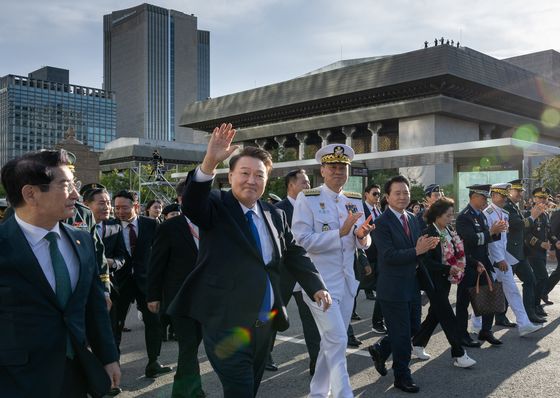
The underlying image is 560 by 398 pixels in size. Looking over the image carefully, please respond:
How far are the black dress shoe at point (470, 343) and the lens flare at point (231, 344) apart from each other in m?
4.54

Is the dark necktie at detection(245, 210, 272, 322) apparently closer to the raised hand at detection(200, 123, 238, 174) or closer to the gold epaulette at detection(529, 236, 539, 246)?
the raised hand at detection(200, 123, 238, 174)

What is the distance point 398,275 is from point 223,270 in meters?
2.52

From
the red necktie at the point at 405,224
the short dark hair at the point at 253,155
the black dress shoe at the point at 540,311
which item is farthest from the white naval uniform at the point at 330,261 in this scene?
the black dress shoe at the point at 540,311

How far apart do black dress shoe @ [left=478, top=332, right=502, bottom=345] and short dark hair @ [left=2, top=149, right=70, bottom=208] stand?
593cm

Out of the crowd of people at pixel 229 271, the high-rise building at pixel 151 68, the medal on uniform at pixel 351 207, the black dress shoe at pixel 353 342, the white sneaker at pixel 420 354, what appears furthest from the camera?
the high-rise building at pixel 151 68

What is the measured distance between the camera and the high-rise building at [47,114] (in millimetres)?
139250

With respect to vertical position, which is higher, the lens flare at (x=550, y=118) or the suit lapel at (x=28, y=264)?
the lens flare at (x=550, y=118)

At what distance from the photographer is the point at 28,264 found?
2604 mm

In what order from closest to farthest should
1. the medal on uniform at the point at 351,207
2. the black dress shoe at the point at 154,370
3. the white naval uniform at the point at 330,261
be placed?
the white naval uniform at the point at 330,261, the medal on uniform at the point at 351,207, the black dress shoe at the point at 154,370

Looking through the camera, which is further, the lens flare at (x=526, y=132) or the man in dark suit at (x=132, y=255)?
the lens flare at (x=526, y=132)

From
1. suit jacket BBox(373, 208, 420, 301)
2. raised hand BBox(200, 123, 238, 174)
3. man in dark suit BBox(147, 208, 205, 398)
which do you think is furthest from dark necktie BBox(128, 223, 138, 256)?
raised hand BBox(200, 123, 238, 174)

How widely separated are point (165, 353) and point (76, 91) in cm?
16372

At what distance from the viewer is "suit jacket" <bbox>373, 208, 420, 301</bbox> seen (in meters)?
5.24

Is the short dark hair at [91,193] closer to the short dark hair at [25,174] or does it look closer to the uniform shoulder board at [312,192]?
the uniform shoulder board at [312,192]
